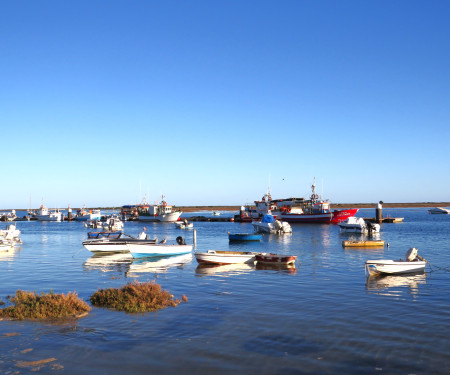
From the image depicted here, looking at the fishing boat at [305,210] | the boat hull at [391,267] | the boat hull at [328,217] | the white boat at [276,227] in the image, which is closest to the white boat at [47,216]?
the fishing boat at [305,210]

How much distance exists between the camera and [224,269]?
31.8 meters

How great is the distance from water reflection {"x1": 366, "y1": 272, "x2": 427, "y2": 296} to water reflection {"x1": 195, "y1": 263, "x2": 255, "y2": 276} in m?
8.96

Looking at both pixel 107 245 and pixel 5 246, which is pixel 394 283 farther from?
pixel 5 246

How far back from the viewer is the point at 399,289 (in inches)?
941

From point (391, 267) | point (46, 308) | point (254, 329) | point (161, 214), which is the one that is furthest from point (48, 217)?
point (254, 329)

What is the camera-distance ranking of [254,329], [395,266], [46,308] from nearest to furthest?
[254,329], [46,308], [395,266]

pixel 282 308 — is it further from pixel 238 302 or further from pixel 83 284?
pixel 83 284

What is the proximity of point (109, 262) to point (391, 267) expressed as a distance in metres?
22.4

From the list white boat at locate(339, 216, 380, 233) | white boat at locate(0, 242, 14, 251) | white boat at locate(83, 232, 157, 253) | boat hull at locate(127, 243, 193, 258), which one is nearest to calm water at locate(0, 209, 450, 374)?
boat hull at locate(127, 243, 193, 258)

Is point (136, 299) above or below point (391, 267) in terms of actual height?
above

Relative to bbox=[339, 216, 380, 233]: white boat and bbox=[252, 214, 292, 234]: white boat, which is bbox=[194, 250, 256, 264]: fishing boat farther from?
bbox=[339, 216, 380, 233]: white boat

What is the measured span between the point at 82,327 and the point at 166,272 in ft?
48.4

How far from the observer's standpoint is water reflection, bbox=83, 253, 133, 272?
32562 millimetres

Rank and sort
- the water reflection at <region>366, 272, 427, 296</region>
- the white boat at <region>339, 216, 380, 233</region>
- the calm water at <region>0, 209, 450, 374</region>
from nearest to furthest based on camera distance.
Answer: the calm water at <region>0, 209, 450, 374</region>, the water reflection at <region>366, 272, 427, 296</region>, the white boat at <region>339, 216, 380, 233</region>
